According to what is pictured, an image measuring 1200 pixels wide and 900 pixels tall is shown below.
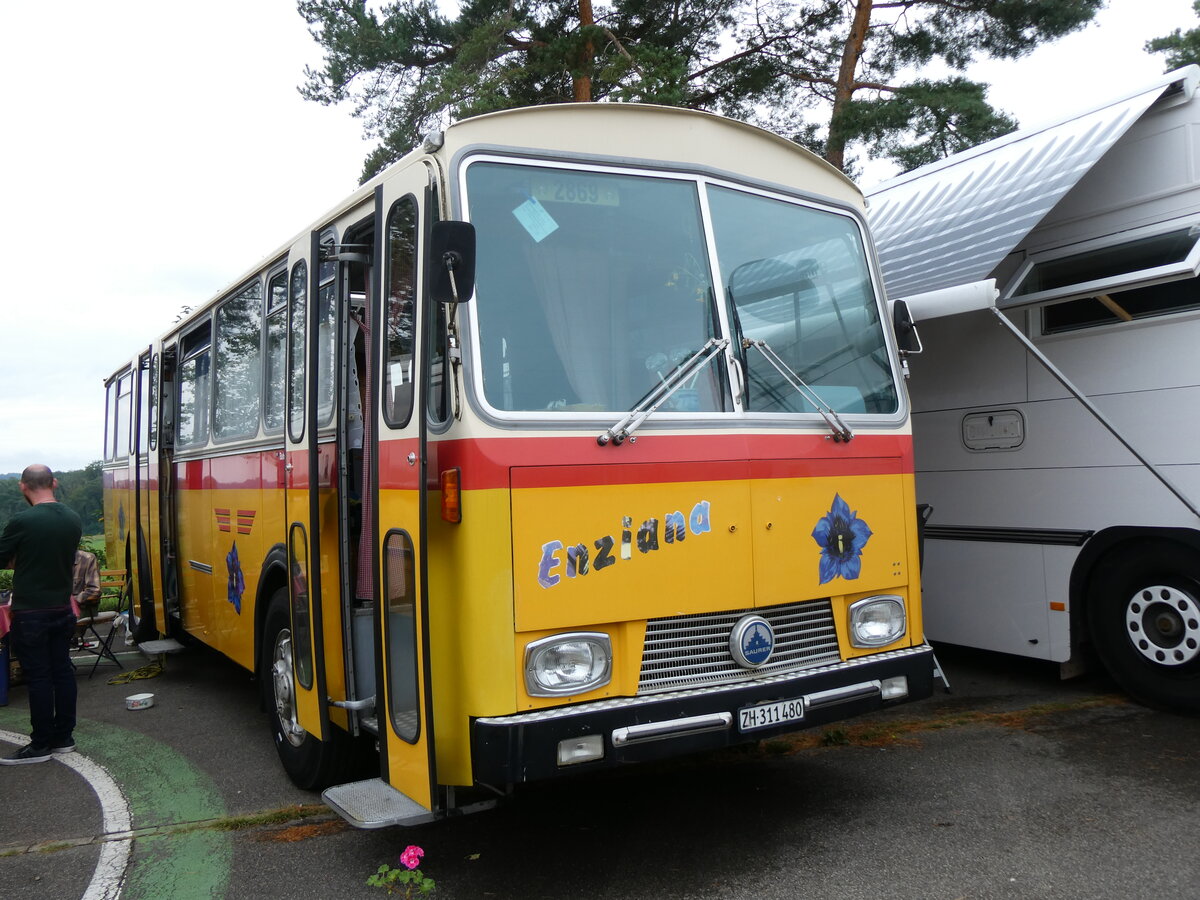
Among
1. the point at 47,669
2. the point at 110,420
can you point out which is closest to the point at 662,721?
the point at 47,669

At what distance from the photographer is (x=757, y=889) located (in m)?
3.94

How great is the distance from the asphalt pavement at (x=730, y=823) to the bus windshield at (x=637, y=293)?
1870 millimetres

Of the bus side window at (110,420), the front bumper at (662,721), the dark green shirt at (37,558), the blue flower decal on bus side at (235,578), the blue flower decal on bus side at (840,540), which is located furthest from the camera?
the bus side window at (110,420)

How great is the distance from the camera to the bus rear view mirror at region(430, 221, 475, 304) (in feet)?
11.8

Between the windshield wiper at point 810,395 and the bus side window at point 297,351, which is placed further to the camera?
the bus side window at point 297,351

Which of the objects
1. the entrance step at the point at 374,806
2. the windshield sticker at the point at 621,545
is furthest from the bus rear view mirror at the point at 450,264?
the entrance step at the point at 374,806

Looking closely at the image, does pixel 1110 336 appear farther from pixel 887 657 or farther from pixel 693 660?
pixel 693 660

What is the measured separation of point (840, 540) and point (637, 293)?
1.39 metres

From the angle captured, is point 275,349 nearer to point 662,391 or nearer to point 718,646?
point 662,391

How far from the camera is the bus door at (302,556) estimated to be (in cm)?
470

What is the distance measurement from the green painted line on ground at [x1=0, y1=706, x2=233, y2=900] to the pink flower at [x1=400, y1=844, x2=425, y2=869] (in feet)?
2.50

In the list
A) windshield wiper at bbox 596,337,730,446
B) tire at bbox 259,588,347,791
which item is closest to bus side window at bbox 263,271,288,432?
tire at bbox 259,588,347,791

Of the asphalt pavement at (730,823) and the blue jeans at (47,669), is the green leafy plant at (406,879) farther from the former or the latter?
the blue jeans at (47,669)

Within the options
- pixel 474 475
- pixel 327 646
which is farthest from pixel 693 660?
pixel 327 646
